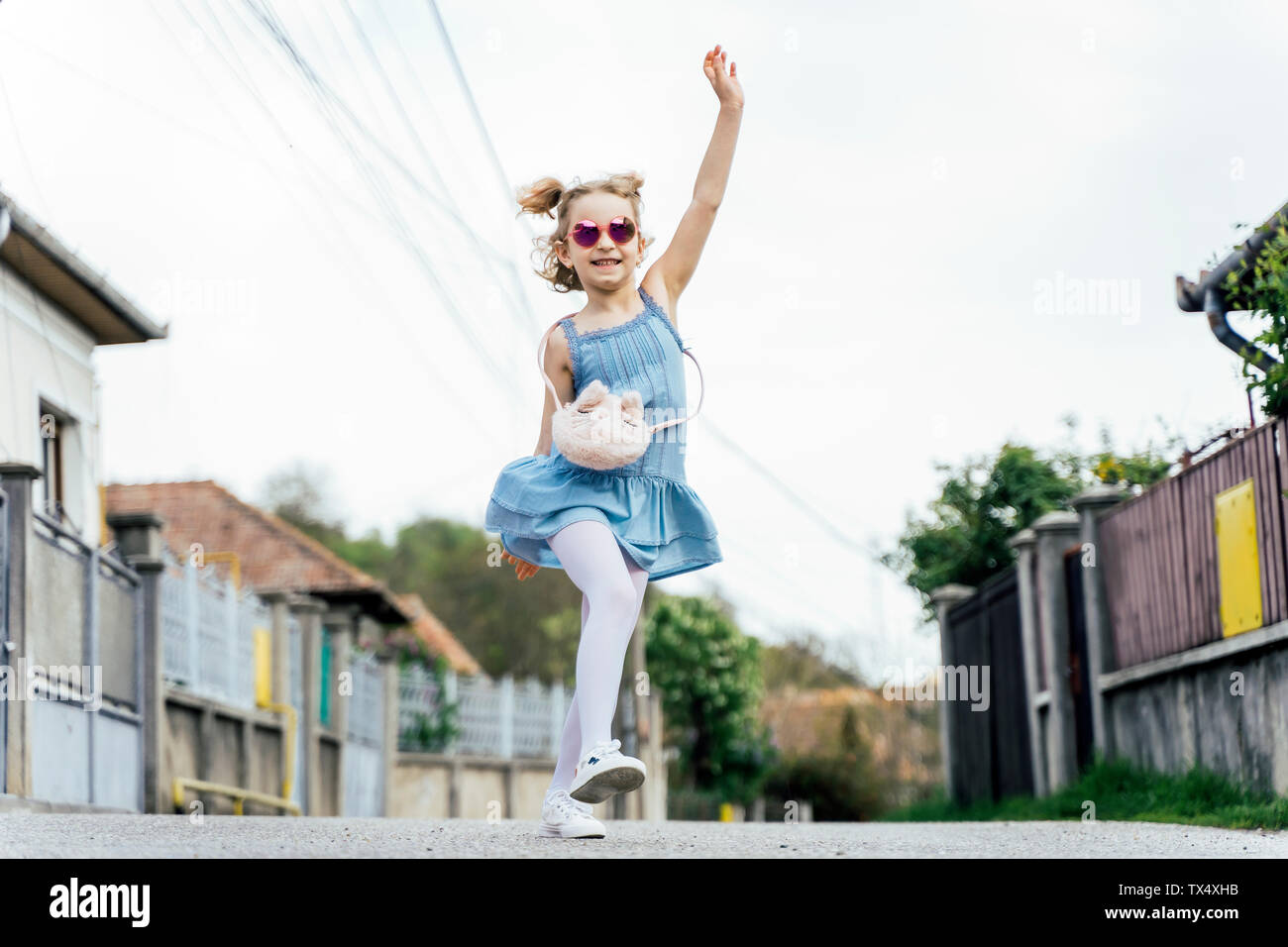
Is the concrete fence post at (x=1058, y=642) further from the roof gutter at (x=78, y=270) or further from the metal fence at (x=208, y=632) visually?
the roof gutter at (x=78, y=270)

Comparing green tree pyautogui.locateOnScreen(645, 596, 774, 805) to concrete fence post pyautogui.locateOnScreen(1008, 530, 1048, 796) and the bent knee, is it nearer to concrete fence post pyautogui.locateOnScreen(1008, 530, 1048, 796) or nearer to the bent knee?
concrete fence post pyautogui.locateOnScreen(1008, 530, 1048, 796)

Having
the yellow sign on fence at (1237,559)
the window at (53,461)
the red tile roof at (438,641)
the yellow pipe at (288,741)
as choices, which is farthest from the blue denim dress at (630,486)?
the red tile roof at (438,641)

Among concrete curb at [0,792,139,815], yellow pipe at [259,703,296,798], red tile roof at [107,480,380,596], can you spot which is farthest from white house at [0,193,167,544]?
red tile roof at [107,480,380,596]

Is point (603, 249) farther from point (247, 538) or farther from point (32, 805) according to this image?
point (247, 538)

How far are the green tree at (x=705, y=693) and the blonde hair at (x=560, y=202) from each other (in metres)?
30.1

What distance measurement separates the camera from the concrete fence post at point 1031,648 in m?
10.9

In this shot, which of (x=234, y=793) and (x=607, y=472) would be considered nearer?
(x=607, y=472)

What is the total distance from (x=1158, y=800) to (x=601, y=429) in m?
4.48

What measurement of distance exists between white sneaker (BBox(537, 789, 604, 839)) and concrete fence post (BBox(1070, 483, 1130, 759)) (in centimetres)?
575

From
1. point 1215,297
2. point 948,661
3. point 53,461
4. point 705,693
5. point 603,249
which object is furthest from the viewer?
point 705,693

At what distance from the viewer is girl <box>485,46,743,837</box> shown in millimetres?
4457

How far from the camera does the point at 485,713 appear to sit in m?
24.4

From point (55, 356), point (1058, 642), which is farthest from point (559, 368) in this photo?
point (55, 356)
